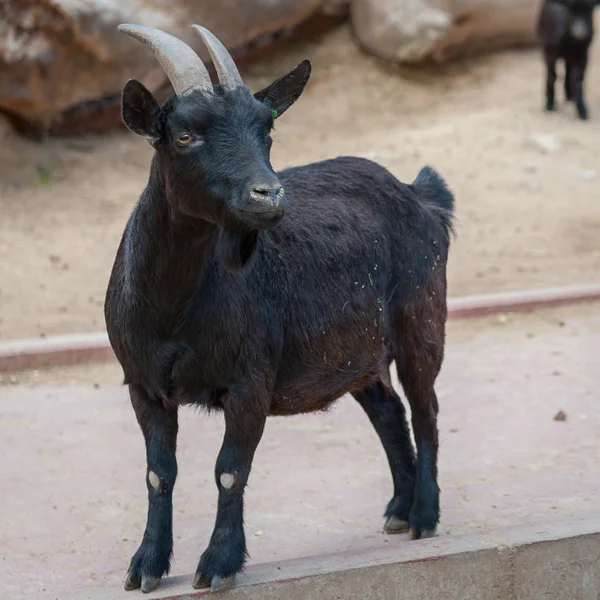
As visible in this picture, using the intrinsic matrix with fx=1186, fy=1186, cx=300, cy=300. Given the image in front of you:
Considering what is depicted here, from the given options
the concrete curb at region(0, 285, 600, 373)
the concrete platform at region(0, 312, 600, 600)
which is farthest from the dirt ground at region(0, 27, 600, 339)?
→ the concrete platform at region(0, 312, 600, 600)

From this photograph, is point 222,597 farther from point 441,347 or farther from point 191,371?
point 441,347

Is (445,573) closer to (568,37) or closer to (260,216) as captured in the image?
(260,216)

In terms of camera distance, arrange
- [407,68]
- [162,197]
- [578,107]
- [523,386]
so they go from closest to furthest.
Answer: [162,197], [523,386], [578,107], [407,68]

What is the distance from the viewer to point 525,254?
10406 millimetres

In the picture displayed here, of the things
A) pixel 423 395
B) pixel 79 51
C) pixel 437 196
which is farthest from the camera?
pixel 79 51

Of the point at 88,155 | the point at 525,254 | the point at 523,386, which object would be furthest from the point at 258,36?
the point at 523,386

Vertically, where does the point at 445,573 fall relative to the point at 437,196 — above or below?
below

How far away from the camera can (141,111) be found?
3.74 meters

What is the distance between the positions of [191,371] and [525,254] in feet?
22.4

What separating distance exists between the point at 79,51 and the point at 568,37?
5.61m

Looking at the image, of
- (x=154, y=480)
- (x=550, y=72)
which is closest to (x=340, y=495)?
(x=154, y=480)

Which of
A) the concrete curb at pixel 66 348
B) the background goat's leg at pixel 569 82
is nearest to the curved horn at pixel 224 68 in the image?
the concrete curb at pixel 66 348

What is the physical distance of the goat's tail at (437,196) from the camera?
5242 mm

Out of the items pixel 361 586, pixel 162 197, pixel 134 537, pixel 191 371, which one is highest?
pixel 162 197
